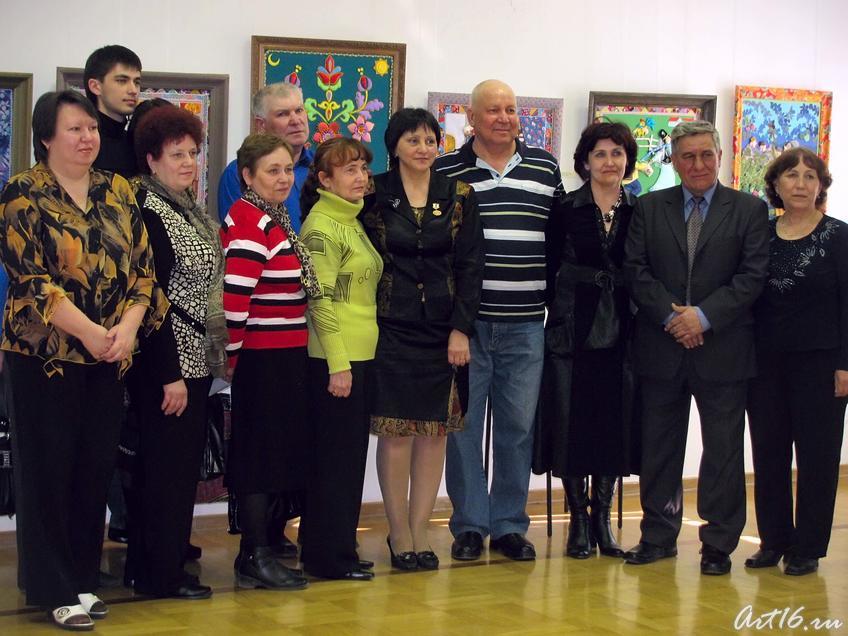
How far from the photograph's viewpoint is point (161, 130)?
144 inches

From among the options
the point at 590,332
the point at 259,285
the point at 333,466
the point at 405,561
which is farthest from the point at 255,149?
the point at 405,561

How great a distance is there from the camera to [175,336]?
362 cm

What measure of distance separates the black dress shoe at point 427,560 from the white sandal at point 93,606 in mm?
1145

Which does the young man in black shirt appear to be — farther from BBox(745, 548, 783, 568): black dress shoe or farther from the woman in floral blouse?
BBox(745, 548, 783, 568): black dress shoe

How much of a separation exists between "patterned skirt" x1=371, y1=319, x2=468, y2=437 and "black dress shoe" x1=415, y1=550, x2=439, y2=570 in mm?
436

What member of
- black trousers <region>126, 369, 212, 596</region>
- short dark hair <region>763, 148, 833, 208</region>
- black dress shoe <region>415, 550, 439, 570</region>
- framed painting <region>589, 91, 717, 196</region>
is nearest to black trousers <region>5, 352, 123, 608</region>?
black trousers <region>126, 369, 212, 596</region>

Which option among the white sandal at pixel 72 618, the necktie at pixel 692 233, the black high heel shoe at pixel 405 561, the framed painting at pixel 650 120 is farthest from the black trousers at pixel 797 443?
the white sandal at pixel 72 618

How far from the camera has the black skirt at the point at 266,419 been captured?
379cm

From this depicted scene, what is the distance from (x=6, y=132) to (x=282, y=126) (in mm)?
1080

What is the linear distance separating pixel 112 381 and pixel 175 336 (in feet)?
0.80

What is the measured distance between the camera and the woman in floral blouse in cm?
332

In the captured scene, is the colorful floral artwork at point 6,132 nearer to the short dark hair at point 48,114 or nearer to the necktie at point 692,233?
the short dark hair at point 48,114

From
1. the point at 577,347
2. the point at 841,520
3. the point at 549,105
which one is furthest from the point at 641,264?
the point at 841,520

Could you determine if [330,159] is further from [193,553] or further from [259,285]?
[193,553]
